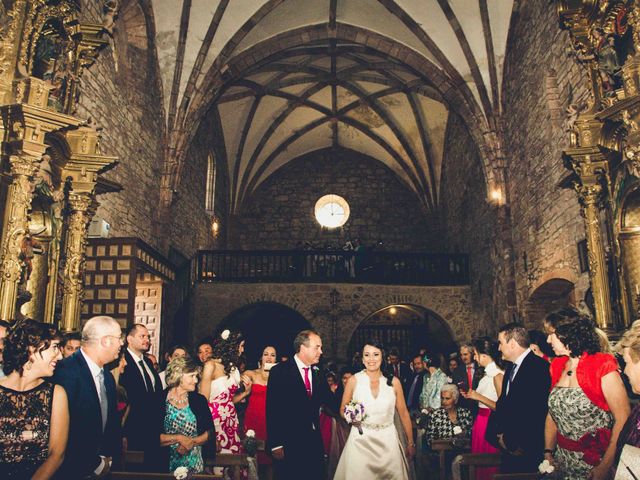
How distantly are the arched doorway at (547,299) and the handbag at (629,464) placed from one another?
8.07 m

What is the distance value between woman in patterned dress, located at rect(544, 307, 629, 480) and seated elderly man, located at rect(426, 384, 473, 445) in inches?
86.4

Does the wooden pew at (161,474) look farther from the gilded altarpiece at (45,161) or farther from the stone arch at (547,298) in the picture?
the stone arch at (547,298)

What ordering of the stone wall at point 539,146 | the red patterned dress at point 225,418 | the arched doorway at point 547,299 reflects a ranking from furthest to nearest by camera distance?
the arched doorway at point 547,299, the stone wall at point 539,146, the red patterned dress at point 225,418

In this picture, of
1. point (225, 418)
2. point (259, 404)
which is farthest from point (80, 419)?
point (259, 404)

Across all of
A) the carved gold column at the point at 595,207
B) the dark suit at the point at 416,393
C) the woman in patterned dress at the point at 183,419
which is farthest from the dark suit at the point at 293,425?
the dark suit at the point at 416,393

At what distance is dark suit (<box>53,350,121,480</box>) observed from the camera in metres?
2.97

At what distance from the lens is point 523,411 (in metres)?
3.98

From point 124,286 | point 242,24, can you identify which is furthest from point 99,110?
point 242,24

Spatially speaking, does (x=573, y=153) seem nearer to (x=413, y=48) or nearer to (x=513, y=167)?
(x=513, y=167)

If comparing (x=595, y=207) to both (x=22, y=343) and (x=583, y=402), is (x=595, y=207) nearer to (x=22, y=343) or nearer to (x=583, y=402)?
(x=583, y=402)

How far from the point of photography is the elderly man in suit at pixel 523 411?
13.0ft

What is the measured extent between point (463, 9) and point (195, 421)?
11393 millimetres

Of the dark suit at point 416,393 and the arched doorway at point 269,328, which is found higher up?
the arched doorway at point 269,328

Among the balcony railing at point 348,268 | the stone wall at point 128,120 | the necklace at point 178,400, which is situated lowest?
the necklace at point 178,400
